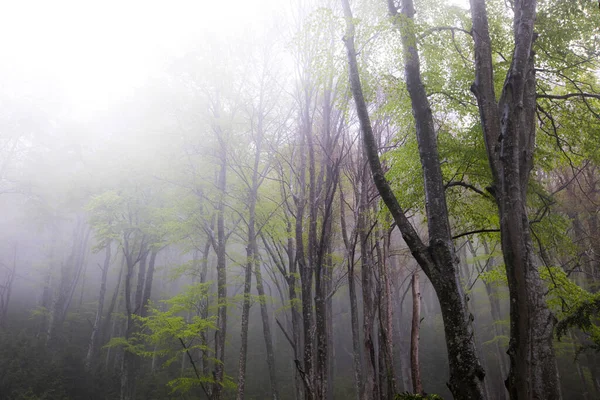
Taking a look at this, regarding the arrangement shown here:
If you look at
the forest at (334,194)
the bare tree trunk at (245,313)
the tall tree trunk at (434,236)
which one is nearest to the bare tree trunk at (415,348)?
the forest at (334,194)

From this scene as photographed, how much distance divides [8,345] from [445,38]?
941 inches

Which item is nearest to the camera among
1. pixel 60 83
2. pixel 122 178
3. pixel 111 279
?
pixel 122 178

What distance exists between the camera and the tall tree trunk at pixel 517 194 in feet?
10.8

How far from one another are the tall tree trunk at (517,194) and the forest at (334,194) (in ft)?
0.08

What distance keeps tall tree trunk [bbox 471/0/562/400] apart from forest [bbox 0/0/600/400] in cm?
2

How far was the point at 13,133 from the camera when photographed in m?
17.3

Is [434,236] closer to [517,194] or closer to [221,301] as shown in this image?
[517,194]

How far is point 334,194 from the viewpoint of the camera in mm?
9477

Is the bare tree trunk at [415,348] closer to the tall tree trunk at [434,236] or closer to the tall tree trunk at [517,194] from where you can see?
the tall tree trunk at [517,194]

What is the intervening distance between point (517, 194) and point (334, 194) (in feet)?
→ 19.6

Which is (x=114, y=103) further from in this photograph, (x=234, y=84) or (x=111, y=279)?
(x=111, y=279)

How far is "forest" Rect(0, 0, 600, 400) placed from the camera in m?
4.11

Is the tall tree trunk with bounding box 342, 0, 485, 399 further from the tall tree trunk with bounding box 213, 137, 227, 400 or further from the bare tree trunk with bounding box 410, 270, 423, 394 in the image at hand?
the tall tree trunk with bounding box 213, 137, 227, 400

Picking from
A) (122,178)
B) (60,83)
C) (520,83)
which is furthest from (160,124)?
(520,83)
